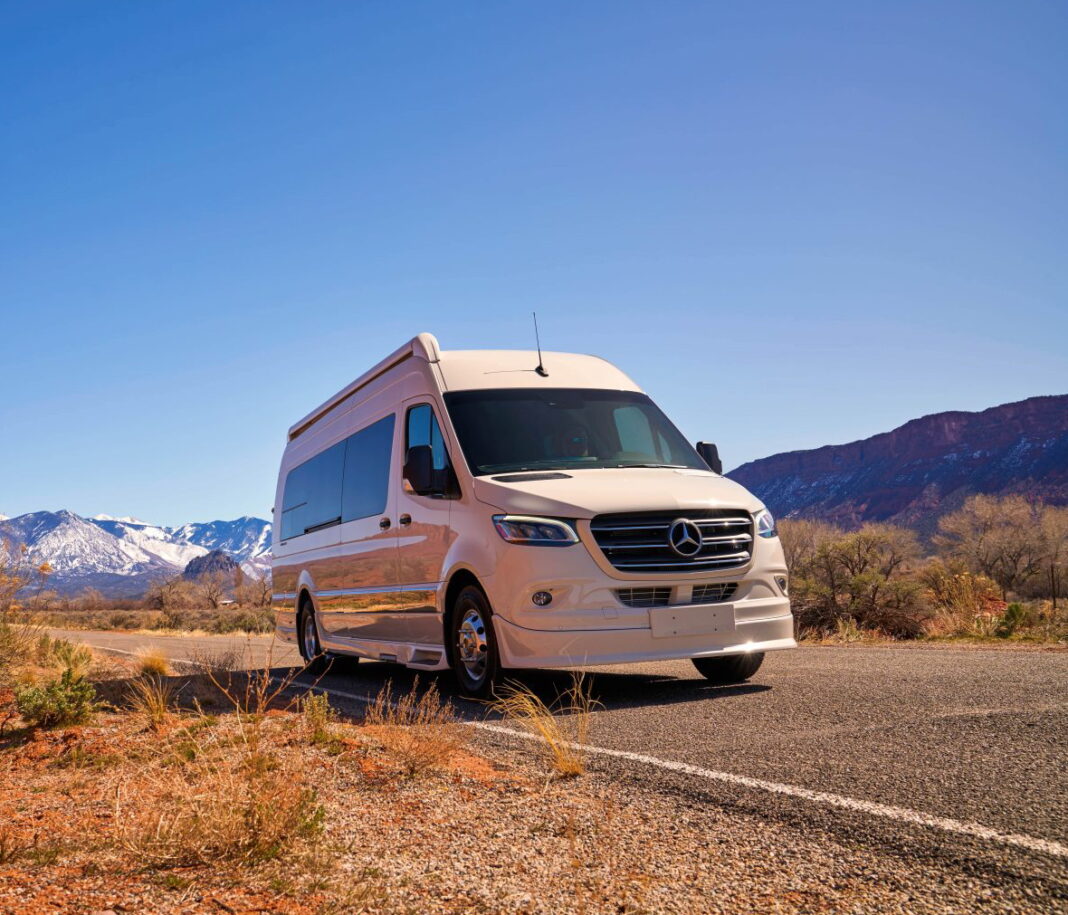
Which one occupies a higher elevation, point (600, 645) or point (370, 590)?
point (370, 590)

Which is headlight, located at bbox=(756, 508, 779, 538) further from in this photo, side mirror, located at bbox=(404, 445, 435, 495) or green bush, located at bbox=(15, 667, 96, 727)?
green bush, located at bbox=(15, 667, 96, 727)

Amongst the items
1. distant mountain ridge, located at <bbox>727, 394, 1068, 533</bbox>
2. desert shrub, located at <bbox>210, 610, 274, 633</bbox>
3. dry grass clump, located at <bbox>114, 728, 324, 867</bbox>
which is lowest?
desert shrub, located at <bbox>210, 610, 274, 633</bbox>

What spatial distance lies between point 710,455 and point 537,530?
271 cm

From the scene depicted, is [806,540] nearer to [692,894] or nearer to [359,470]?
[359,470]

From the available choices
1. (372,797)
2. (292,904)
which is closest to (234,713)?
(372,797)

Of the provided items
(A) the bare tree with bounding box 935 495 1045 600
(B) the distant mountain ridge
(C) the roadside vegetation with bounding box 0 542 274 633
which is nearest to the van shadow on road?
(C) the roadside vegetation with bounding box 0 542 274 633

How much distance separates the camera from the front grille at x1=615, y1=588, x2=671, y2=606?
679cm

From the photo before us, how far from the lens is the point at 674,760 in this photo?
15.8 ft

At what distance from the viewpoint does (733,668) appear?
7680 mm

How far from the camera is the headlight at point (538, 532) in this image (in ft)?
22.1

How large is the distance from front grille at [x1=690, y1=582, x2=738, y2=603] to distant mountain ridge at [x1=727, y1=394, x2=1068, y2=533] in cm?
10031

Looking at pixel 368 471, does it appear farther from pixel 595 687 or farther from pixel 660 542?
pixel 660 542

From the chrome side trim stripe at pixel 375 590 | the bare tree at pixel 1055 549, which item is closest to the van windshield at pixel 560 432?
the chrome side trim stripe at pixel 375 590

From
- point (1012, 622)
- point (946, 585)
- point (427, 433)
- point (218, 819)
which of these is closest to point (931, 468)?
point (946, 585)
